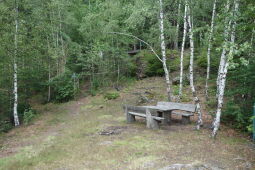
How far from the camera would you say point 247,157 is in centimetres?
552

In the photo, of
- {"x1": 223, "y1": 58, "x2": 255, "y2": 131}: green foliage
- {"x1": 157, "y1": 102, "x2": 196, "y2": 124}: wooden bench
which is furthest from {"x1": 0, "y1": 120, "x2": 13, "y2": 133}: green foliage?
{"x1": 223, "y1": 58, "x2": 255, "y2": 131}: green foliage

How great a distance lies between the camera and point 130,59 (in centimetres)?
1862

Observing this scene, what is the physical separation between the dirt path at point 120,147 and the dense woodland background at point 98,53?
125cm

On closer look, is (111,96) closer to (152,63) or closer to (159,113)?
(152,63)

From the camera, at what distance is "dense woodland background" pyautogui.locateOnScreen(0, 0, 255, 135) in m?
7.71

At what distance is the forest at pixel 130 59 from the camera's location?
7.07 meters

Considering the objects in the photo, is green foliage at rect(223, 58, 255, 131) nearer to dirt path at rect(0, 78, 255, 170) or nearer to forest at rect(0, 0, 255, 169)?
forest at rect(0, 0, 255, 169)

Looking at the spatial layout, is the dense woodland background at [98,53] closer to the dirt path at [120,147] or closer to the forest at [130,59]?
the forest at [130,59]

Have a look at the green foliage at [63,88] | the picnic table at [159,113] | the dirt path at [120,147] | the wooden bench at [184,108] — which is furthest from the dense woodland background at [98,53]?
the dirt path at [120,147]

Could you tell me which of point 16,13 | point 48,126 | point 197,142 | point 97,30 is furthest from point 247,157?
point 97,30

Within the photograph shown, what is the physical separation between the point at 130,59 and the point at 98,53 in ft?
8.84

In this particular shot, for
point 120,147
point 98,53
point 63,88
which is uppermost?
point 98,53

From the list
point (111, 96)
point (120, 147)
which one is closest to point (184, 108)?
point (120, 147)

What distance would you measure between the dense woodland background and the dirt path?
1.25 metres
